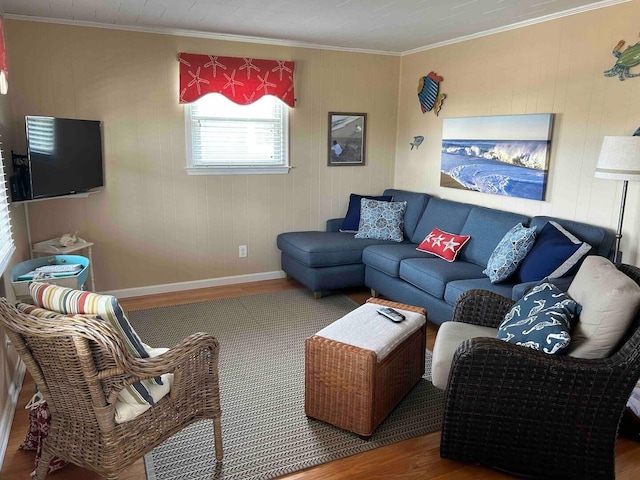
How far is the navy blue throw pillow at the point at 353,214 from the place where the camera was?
484 cm

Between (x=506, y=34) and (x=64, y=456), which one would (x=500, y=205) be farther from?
(x=64, y=456)

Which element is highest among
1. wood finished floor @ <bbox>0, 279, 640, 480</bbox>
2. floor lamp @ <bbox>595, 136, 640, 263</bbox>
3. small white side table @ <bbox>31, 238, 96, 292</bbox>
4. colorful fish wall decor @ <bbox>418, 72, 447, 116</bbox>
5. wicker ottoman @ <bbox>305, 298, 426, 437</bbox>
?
colorful fish wall decor @ <bbox>418, 72, 447, 116</bbox>

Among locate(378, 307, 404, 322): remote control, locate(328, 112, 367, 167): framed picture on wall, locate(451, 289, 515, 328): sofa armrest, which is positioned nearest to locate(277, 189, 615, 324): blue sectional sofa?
locate(451, 289, 515, 328): sofa armrest

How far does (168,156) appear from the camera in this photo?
4285 millimetres

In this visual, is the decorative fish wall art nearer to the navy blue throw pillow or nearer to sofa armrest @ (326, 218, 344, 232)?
the navy blue throw pillow

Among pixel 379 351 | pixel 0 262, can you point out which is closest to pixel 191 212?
pixel 0 262

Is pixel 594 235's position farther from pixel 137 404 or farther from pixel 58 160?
pixel 58 160

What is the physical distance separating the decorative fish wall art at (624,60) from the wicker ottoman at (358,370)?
6.84 feet

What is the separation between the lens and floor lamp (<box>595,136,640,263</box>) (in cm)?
271

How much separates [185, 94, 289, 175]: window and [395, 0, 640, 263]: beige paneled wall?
1.58 m

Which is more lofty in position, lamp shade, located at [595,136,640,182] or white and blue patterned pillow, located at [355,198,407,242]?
lamp shade, located at [595,136,640,182]

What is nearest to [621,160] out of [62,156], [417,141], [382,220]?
[382,220]

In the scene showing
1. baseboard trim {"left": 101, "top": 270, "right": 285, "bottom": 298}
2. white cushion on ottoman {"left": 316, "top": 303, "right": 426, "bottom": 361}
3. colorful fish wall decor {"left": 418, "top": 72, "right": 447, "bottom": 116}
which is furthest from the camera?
colorful fish wall decor {"left": 418, "top": 72, "right": 447, "bottom": 116}

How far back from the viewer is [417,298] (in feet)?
12.2
